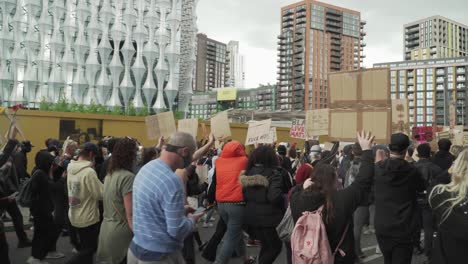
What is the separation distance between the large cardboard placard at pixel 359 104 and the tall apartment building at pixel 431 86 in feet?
385

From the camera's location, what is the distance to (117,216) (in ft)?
13.0

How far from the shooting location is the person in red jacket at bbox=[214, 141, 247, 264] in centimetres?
529

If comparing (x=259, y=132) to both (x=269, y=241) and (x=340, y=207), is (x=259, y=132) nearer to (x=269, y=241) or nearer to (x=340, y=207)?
(x=269, y=241)

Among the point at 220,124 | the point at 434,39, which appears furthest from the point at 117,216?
the point at 434,39

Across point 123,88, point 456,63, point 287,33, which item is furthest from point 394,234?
point 287,33

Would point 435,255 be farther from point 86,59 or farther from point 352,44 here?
point 352,44

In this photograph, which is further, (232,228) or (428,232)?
(428,232)

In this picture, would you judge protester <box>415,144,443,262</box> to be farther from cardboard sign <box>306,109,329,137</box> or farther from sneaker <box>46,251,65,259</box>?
sneaker <box>46,251,65,259</box>

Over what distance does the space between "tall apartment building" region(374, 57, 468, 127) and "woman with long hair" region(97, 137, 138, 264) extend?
119298mm

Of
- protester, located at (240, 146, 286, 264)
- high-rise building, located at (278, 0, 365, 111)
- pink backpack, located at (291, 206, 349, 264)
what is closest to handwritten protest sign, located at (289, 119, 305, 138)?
protester, located at (240, 146, 286, 264)

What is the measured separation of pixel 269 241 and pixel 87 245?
2.02 metres

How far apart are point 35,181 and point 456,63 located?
129 meters

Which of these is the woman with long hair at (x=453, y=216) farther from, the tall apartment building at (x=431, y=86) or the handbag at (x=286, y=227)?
the tall apartment building at (x=431, y=86)

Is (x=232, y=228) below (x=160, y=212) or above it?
below
